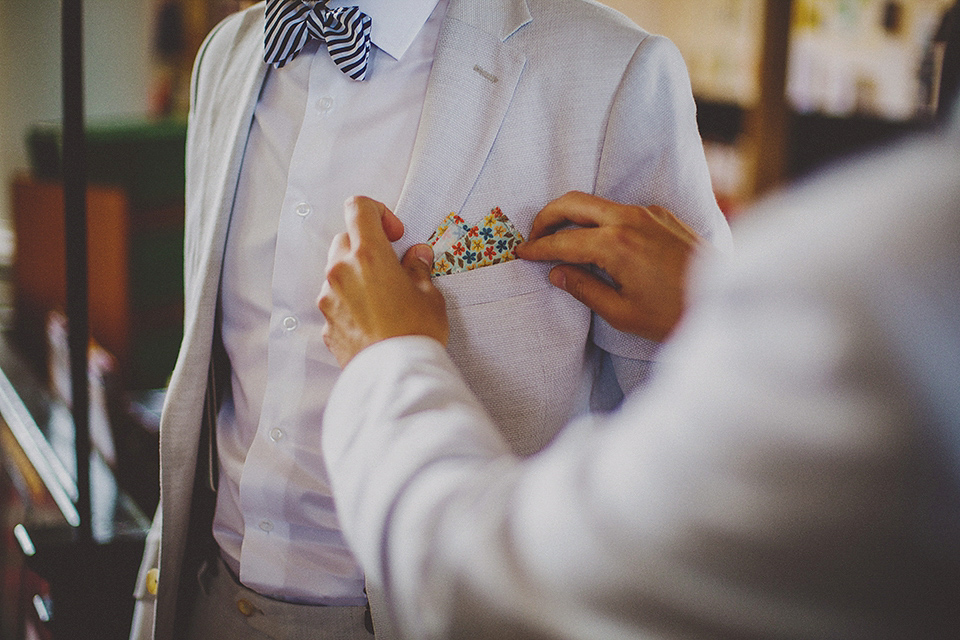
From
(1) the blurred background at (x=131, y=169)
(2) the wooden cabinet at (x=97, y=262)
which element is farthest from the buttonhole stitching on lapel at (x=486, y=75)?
(2) the wooden cabinet at (x=97, y=262)

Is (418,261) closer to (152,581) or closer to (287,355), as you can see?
(287,355)

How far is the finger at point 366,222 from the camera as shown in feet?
2.77

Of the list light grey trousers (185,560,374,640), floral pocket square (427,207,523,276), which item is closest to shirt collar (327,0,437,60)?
floral pocket square (427,207,523,276)

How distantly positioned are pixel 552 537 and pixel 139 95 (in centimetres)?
666

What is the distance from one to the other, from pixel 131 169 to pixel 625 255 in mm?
2550

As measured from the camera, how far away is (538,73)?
39.2 inches

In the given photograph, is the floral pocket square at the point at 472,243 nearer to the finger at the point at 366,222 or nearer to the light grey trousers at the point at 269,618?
the finger at the point at 366,222

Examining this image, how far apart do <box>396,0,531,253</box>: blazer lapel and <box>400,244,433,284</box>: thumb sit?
0.03 m

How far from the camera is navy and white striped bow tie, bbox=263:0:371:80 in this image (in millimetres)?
1003

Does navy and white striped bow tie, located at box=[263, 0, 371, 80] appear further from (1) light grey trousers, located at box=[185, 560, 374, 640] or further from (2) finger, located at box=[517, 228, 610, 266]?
(1) light grey trousers, located at box=[185, 560, 374, 640]

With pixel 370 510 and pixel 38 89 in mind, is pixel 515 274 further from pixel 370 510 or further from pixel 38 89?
pixel 38 89

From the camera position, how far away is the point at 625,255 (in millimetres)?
871

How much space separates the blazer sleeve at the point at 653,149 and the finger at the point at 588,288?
2.9 inches

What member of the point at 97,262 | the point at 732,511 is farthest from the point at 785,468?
the point at 97,262
